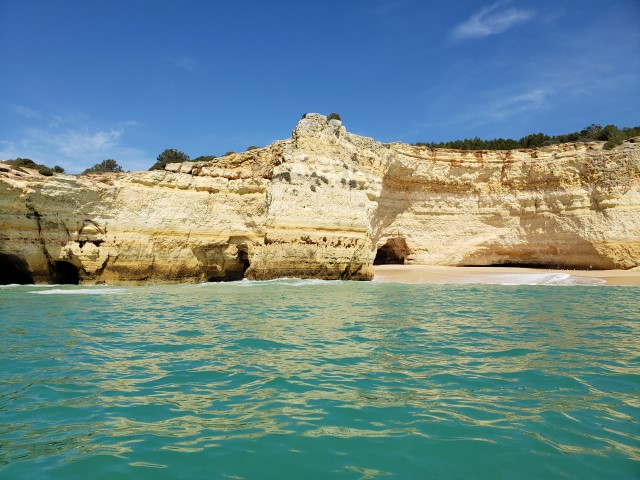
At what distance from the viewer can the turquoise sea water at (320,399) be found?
10.2 ft

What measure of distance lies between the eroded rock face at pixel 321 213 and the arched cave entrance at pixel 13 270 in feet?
0.26

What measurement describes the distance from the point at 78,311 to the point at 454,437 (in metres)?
9.89

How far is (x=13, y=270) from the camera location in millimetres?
20641

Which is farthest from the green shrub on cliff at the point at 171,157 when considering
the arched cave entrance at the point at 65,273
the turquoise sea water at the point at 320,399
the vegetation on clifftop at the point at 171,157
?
the turquoise sea water at the point at 320,399

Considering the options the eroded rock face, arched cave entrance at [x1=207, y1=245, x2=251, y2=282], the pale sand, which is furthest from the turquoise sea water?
arched cave entrance at [x1=207, y1=245, x2=251, y2=282]

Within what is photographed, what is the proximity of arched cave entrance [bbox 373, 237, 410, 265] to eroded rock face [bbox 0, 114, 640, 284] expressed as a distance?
0.36 ft

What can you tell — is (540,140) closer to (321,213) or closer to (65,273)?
(321,213)

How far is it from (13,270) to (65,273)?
2270 mm

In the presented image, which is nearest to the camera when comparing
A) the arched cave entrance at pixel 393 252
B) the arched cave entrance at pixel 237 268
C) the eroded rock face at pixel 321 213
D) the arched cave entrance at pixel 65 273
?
the eroded rock face at pixel 321 213

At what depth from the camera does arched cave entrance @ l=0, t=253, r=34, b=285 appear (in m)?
19.4

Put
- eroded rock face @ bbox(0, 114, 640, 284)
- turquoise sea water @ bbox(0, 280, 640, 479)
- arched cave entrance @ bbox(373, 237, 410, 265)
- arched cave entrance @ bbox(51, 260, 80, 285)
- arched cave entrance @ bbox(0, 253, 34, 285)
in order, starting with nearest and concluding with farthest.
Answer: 1. turquoise sea water @ bbox(0, 280, 640, 479)
2. arched cave entrance @ bbox(0, 253, 34, 285)
3. eroded rock face @ bbox(0, 114, 640, 284)
4. arched cave entrance @ bbox(51, 260, 80, 285)
5. arched cave entrance @ bbox(373, 237, 410, 265)

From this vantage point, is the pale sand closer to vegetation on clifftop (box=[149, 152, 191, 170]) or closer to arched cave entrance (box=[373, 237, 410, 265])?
arched cave entrance (box=[373, 237, 410, 265])

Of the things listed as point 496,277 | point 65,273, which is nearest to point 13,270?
point 65,273

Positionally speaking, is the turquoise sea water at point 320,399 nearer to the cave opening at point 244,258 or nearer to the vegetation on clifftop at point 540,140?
the cave opening at point 244,258
